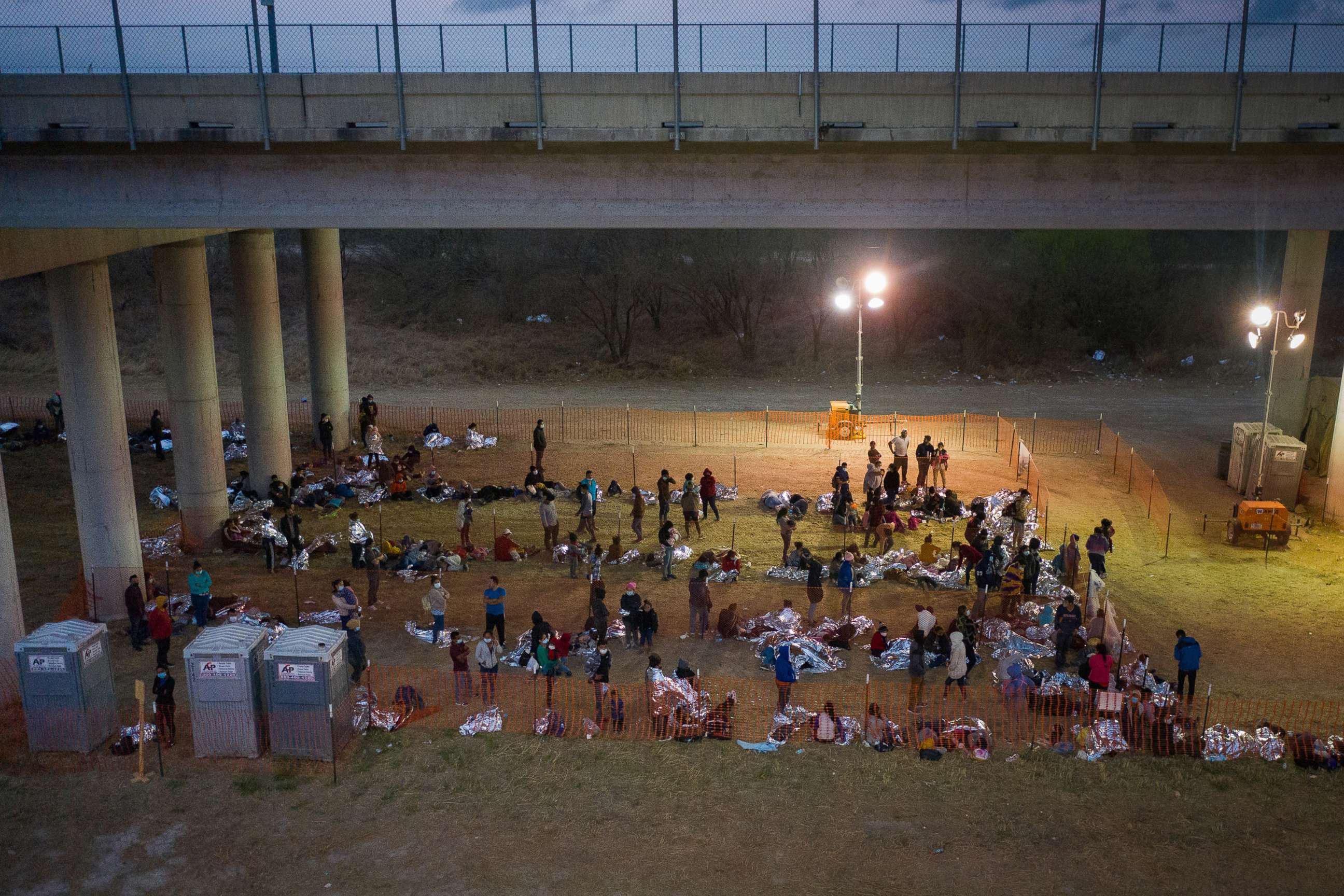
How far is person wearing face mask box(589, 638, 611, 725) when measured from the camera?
572 inches

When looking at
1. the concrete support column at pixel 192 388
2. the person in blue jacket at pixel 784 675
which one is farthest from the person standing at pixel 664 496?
the concrete support column at pixel 192 388

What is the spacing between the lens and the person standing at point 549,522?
20.9 m

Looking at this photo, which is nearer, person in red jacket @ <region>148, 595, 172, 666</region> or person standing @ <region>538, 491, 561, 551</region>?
person in red jacket @ <region>148, 595, 172, 666</region>

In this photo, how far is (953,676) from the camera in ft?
49.4

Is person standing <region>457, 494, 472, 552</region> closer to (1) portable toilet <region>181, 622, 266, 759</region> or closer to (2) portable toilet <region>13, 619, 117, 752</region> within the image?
(1) portable toilet <region>181, 622, 266, 759</region>

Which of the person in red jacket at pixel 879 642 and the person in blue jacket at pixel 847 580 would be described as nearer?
the person in red jacket at pixel 879 642

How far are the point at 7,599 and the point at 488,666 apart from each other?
704 centimetres

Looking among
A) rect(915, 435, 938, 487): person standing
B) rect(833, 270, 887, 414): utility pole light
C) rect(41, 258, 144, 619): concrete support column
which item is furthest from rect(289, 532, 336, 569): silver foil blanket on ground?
rect(833, 270, 887, 414): utility pole light

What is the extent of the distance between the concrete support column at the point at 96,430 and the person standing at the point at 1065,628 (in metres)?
15.7

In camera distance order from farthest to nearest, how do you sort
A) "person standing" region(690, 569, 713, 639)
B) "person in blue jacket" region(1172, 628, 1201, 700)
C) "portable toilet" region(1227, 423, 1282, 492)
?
"portable toilet" region(1227, 423, 1282, 492), "person standing" region(690, 569, 713, 639), "person in blue jacket" region(1172, 628, 1201, 700)

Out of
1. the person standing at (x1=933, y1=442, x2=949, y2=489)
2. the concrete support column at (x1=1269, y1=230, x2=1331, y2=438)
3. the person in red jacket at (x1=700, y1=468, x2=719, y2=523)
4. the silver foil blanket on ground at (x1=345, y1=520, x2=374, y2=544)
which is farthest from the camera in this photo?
the concrete support column at (x1=1269, y1=230, x2=1331, y2=438)

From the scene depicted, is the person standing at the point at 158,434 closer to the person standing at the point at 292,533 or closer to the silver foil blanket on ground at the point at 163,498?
the silver foil blanket on ground at the point at 163,498

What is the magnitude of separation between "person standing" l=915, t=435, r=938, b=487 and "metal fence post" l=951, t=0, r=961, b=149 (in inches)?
390

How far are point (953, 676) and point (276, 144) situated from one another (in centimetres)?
1289
